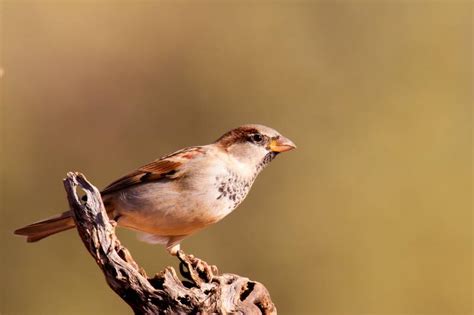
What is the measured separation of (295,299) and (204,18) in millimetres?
4010

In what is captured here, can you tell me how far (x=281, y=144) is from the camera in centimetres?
496

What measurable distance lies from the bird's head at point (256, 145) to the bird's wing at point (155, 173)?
0.23 meters

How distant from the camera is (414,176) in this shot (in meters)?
8.48

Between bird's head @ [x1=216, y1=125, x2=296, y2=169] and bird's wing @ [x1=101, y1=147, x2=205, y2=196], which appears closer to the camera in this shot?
bird's wing @ [x1=101, y1=147, x2=205, y2=196]

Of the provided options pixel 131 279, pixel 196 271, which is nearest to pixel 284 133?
pixel 196 271

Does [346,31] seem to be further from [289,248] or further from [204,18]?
[289,248]

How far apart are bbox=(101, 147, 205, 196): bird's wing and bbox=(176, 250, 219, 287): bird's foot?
51 centimetres

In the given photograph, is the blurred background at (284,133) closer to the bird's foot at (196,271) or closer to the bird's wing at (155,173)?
the bird's wing at (155,173)

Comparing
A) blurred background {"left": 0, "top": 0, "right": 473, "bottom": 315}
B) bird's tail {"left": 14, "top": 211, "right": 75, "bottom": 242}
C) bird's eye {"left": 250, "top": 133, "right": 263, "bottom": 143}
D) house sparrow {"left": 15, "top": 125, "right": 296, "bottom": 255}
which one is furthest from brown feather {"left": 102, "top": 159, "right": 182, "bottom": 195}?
blurred background {"left": 0, "top": 0, "right": 473, "bottom": 315}

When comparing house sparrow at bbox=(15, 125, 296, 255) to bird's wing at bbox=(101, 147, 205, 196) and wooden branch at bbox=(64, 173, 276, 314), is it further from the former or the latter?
wooden branch at bbox=(64, 173, 276, 314)

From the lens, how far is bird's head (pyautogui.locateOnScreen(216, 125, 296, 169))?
4973 mm

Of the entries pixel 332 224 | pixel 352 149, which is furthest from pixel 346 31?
pixel 332 224

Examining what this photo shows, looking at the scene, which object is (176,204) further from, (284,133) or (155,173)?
(284,133)

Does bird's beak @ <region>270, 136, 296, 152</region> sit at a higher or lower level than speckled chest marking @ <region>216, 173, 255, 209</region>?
higher
